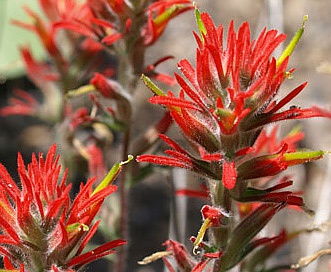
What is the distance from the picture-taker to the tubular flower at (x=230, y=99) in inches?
31.8

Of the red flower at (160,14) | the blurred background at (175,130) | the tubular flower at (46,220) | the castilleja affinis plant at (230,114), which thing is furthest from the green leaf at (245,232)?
the blurred background at (175,130)

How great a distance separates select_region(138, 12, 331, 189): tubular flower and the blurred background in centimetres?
78

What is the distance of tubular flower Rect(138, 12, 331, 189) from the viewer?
81cm

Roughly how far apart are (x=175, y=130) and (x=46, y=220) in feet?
5.64

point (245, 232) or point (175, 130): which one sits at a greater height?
point (175, 130)

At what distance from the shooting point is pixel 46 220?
0.84 metres

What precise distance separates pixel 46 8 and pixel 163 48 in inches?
54.7

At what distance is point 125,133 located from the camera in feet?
4.09

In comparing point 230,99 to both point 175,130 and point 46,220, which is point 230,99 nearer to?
point 46,220

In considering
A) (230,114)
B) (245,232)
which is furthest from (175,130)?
(230,114)

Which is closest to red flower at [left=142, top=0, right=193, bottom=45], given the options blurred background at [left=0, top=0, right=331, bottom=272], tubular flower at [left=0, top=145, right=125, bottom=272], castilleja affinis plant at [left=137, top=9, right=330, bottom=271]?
castilleja affinis plant at [left=137, top=9, right=330, bottom=271]

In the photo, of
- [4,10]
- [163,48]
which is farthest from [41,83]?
[163,48]

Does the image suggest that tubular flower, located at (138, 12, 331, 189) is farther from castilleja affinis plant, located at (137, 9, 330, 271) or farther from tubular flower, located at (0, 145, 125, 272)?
tubular flower, located at (0, 145, 125, 272)

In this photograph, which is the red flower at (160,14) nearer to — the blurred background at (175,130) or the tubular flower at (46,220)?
the tubular flower at (46,220)
